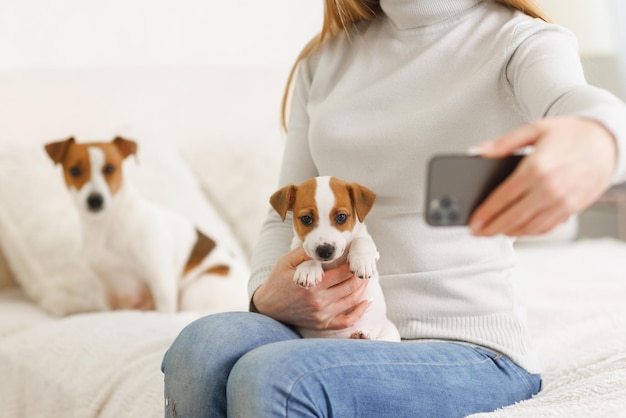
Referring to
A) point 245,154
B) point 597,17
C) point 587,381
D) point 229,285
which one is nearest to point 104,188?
point 229,285

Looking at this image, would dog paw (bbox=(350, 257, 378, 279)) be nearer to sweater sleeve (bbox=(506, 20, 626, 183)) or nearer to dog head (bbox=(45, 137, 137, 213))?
sweater sleeve (bbox=(506, 20, 626, 183))

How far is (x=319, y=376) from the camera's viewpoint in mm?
917

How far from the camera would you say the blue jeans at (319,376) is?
90 centimetres

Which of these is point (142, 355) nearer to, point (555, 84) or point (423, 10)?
point (423, 10)

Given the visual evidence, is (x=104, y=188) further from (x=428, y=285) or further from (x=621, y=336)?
(x=621, y=336)

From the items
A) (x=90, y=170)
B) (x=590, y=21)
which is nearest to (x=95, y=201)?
(x=90, y=170)

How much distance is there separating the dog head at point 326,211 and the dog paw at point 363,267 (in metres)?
0.02

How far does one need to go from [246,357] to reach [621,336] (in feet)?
2.39

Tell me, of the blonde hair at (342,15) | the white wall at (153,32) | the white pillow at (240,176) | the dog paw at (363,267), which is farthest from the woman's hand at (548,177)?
the white wall at (153,32)

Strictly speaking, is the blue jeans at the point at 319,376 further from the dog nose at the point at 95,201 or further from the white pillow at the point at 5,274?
the white pillow at the point at 5,274

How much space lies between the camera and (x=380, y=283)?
1.16 m

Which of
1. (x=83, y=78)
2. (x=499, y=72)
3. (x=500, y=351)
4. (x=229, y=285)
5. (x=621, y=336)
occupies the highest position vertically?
(x=499, y=72)

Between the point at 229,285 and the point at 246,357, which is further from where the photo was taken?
the point at 229,285

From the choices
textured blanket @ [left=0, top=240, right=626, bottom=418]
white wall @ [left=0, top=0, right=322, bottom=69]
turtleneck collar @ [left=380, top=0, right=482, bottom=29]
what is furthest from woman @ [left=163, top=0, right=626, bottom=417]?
white wall @ [left=0, top=0, right=322, bottom=69]
